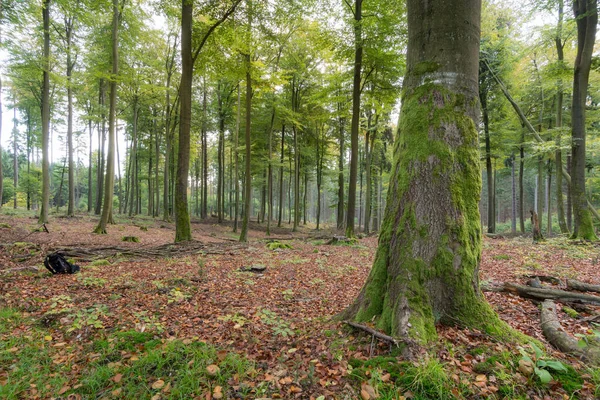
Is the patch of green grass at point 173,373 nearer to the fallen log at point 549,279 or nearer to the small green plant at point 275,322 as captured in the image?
the small green plant at point 275,322

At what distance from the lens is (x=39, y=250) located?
7.32m

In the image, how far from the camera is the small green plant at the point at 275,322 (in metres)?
3.41

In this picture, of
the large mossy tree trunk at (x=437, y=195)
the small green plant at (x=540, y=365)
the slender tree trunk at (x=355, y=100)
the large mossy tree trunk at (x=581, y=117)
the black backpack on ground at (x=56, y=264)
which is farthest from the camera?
the slender tree trunk at (x=355, y=100)

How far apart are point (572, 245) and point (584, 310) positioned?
24.4 feet

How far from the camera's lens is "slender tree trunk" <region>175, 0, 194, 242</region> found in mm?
9172

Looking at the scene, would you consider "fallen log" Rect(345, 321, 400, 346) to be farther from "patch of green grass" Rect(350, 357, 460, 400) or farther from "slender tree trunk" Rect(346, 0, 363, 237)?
"slender tree trunk" Rect(346, 0, 363, 237)

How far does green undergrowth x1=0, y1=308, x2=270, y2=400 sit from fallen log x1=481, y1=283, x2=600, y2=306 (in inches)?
159

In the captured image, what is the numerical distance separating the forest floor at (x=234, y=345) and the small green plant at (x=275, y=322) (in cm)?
3

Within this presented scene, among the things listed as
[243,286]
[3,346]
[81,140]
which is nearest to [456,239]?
[243,286]

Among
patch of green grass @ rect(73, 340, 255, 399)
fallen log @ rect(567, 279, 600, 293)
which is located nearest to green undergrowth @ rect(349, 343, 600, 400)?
patch of green grass @ rect(73, 340, 255, 399)

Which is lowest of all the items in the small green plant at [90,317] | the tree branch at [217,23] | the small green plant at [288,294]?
the small green plant at [288,294]

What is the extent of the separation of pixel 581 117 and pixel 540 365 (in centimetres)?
1207

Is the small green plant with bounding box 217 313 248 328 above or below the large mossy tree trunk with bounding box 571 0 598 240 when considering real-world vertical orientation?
below

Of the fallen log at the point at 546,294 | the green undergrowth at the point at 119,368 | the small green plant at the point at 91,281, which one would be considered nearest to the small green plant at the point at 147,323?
the green undergrowth at the point at 119,368
